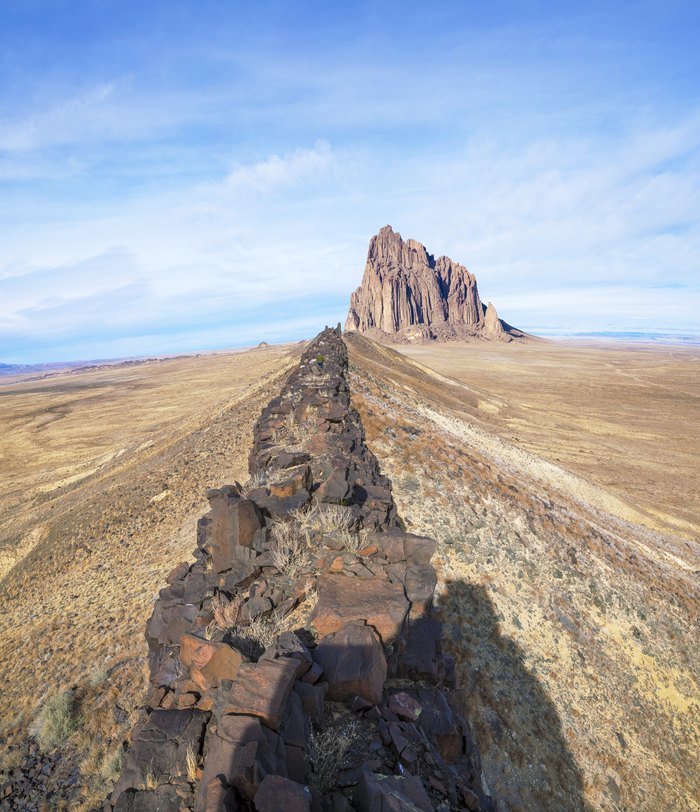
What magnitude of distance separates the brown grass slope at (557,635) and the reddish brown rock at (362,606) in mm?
3180

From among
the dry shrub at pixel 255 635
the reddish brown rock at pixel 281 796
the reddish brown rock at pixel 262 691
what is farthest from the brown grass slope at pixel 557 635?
the reddish brown rock at pixel 281 796

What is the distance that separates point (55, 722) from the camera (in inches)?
277

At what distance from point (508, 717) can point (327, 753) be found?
5.15 meters

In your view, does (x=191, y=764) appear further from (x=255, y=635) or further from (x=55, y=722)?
(x=55, y=722)

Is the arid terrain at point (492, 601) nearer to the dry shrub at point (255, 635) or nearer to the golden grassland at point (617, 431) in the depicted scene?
the golden grassland at point (617, 431)

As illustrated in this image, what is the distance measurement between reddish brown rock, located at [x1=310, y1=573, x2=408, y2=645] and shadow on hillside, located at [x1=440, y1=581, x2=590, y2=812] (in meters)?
2.84

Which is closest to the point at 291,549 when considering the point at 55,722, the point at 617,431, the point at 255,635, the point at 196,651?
the point at 255,635

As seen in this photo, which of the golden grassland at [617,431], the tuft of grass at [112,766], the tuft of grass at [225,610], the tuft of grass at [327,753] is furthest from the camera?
the golden grassland at [617,431]

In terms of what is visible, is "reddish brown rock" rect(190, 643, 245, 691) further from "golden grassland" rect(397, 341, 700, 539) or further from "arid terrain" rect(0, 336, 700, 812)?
"golden grassland" rect(397, 341, 700, 539)

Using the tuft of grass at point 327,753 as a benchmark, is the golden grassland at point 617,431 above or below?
below

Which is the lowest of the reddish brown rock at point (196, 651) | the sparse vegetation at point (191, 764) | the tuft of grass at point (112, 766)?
the tuft of grass at point (112, 766)

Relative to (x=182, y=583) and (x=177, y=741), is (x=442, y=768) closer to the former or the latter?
(x=177, y=741)

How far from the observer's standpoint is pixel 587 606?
11.1 metres

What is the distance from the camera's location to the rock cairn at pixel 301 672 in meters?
3.92
